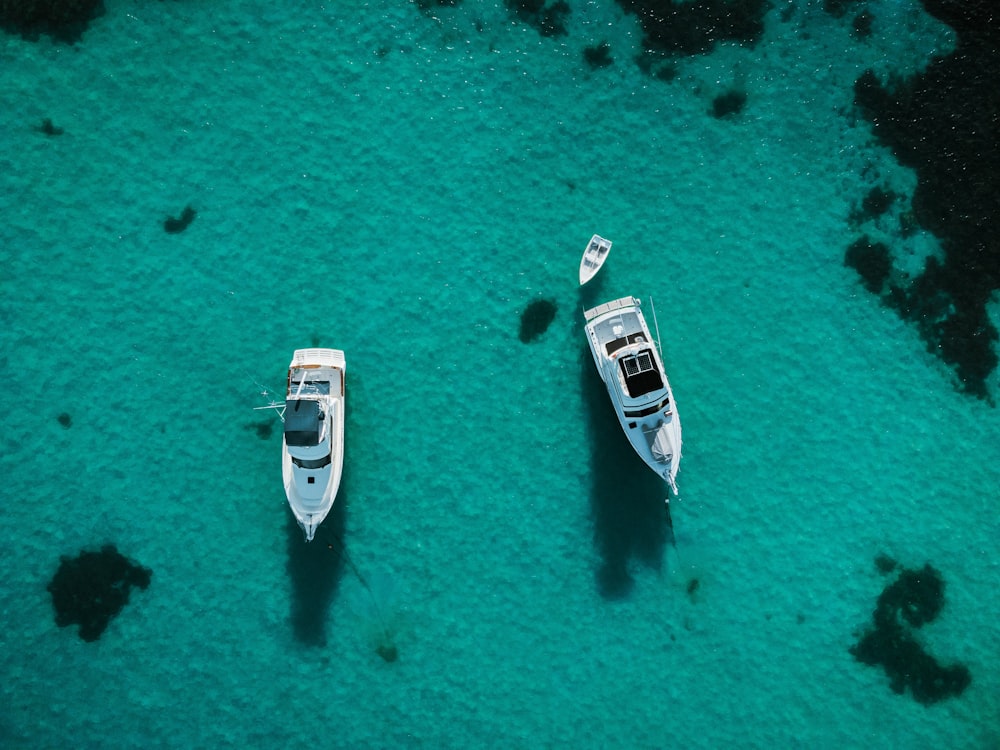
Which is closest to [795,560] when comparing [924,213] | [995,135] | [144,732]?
[924,213]

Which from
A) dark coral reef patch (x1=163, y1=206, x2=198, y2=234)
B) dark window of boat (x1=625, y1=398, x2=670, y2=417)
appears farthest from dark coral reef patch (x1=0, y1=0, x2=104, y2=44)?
dark window of boat (x1=625, y1=398, x2=670, y2=417)

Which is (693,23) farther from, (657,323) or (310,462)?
(310,462)

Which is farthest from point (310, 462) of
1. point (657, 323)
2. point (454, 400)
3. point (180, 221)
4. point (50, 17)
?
point (50, 17)

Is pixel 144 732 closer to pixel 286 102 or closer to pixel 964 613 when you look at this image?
pixel 286 102

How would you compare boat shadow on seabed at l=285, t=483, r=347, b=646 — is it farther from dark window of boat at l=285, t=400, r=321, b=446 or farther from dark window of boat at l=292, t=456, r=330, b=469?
dark window of boat at l=285, t=400, r=321, b=446

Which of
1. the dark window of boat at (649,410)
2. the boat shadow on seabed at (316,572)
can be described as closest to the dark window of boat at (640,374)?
the dark window of boat at (649,410)

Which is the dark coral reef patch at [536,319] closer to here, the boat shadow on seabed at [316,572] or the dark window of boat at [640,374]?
the dark window of boat at [640,374]
